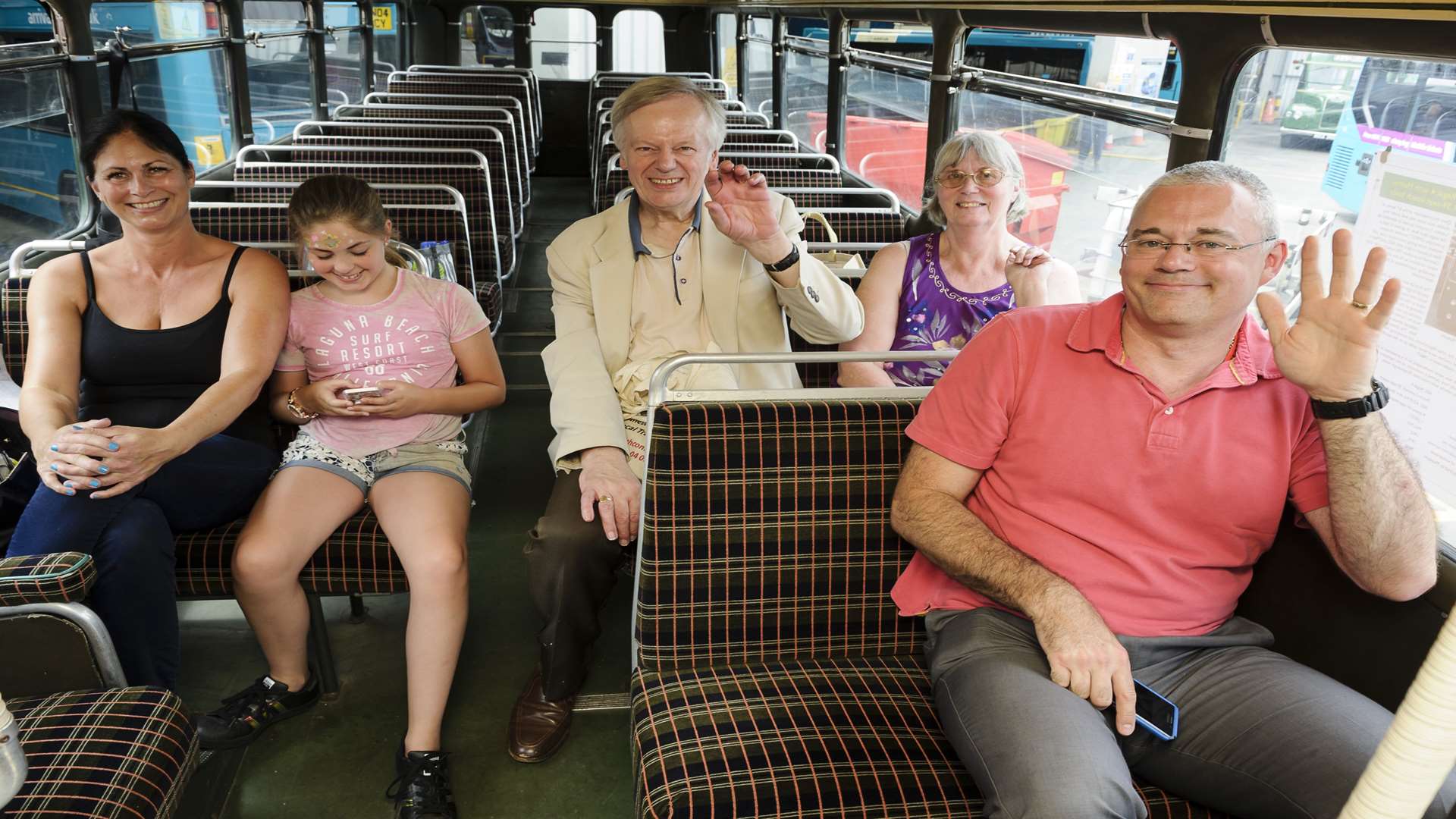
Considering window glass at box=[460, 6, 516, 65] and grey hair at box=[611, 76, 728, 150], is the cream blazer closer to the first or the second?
grey hair at box=[611, 76, 728, 150]

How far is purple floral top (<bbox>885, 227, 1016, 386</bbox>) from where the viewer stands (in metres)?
2.83

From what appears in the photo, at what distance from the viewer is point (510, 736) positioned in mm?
2490

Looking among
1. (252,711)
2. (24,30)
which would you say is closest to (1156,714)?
(252,711)

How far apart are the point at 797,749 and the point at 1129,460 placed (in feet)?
2.56

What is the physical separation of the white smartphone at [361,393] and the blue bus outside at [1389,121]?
2.34 m

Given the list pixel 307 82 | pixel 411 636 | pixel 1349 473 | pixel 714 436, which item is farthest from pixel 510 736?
pixel 307 82

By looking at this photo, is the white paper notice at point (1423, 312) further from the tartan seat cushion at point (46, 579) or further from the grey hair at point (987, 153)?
the tartan seat cushion at point (46, 579)

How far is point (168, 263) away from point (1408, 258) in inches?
113

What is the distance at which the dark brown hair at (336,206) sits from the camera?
2490 mm

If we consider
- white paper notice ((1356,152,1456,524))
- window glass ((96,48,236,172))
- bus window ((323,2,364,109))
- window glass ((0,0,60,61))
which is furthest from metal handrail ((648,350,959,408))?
bus window ((323,2,364,109))

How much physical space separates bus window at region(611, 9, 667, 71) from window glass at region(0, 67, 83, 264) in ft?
24.9

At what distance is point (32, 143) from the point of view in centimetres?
382

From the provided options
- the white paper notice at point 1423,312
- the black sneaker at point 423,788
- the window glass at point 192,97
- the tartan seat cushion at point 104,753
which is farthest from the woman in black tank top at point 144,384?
the window glass at point 192,97

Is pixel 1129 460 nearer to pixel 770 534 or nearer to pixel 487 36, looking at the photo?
pixel 770 534
